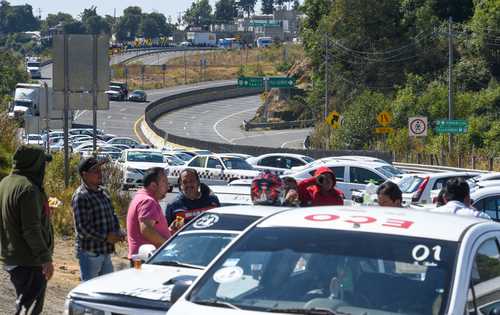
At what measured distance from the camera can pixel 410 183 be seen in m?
25.2

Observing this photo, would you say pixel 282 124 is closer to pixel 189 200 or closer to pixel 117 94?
pixel 117 94

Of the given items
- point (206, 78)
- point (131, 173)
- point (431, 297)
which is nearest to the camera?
point (431, 297)

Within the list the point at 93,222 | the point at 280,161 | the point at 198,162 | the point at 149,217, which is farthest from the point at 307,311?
the point at 280,161

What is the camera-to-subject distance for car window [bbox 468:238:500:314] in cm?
633

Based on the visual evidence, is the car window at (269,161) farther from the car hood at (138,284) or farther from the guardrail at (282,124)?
the guardrail at (282,124)

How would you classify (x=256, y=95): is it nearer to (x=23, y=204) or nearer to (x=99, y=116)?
(x=99, y=116)

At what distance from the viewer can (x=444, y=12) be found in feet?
287

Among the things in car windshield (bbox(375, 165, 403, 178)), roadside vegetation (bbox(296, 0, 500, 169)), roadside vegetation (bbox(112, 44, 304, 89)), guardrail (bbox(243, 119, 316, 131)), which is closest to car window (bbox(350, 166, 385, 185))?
car windshield (bbox(375, 165, 403, 178))

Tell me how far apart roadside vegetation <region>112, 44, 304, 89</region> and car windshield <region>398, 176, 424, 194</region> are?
88503mm

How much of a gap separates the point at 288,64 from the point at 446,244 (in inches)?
4617

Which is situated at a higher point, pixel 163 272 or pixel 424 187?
pixel 163 272

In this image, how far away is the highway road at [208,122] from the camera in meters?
79.6

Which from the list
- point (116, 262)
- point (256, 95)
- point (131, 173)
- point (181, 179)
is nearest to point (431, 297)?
point (181, 179)

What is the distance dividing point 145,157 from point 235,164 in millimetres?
4419
